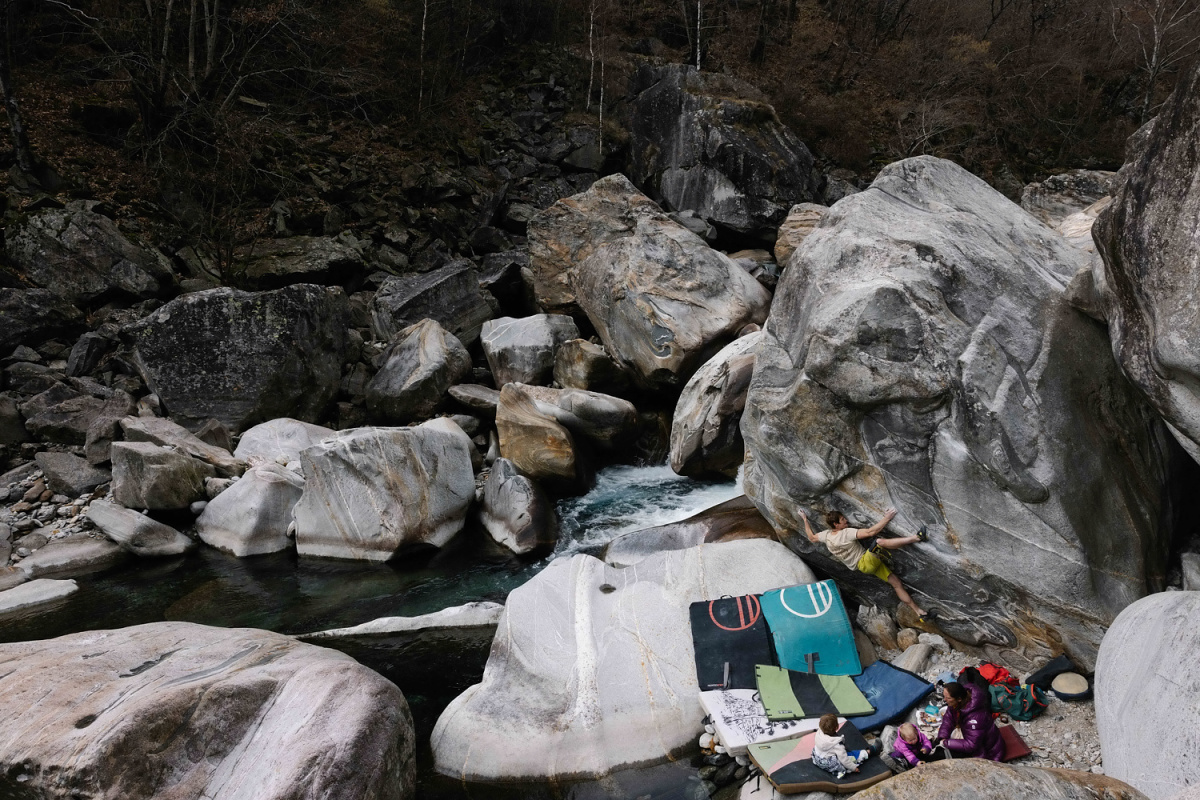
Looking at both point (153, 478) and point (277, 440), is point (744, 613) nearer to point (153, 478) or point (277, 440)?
point (153, 478)

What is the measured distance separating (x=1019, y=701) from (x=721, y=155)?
17221 millimetres

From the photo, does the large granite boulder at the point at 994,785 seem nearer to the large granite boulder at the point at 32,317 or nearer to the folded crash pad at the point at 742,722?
the folded crash pad at the point at 742,722

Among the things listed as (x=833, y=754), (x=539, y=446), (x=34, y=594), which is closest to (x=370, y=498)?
(x=539, y=446)

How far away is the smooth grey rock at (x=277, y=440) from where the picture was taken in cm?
1136

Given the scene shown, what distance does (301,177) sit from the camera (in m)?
20.9

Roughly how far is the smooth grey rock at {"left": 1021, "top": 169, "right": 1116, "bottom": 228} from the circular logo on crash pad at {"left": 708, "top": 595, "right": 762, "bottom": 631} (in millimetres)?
10076

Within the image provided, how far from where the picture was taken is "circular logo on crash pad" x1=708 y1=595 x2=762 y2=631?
618 cm

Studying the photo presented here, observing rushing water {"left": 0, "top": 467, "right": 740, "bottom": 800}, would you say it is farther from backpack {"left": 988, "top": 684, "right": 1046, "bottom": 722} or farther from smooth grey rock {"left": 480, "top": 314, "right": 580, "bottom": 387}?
backpack {"left": 988, "top": 684, "right": 1046, "bottom": 722}

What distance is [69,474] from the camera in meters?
10.7

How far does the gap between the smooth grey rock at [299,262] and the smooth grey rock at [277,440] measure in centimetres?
686

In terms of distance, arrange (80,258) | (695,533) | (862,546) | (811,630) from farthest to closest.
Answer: (80,258) → (695,533) → (862,546) → (811,630)

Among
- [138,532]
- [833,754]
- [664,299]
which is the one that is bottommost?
[138,532]

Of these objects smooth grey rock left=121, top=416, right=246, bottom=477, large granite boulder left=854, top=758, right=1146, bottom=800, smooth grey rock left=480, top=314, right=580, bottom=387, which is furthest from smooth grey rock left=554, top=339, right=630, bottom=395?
large granite boulder left=854, top=758, right=1146, bottom=800

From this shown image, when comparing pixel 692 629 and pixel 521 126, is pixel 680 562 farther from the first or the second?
pixel 521 126
